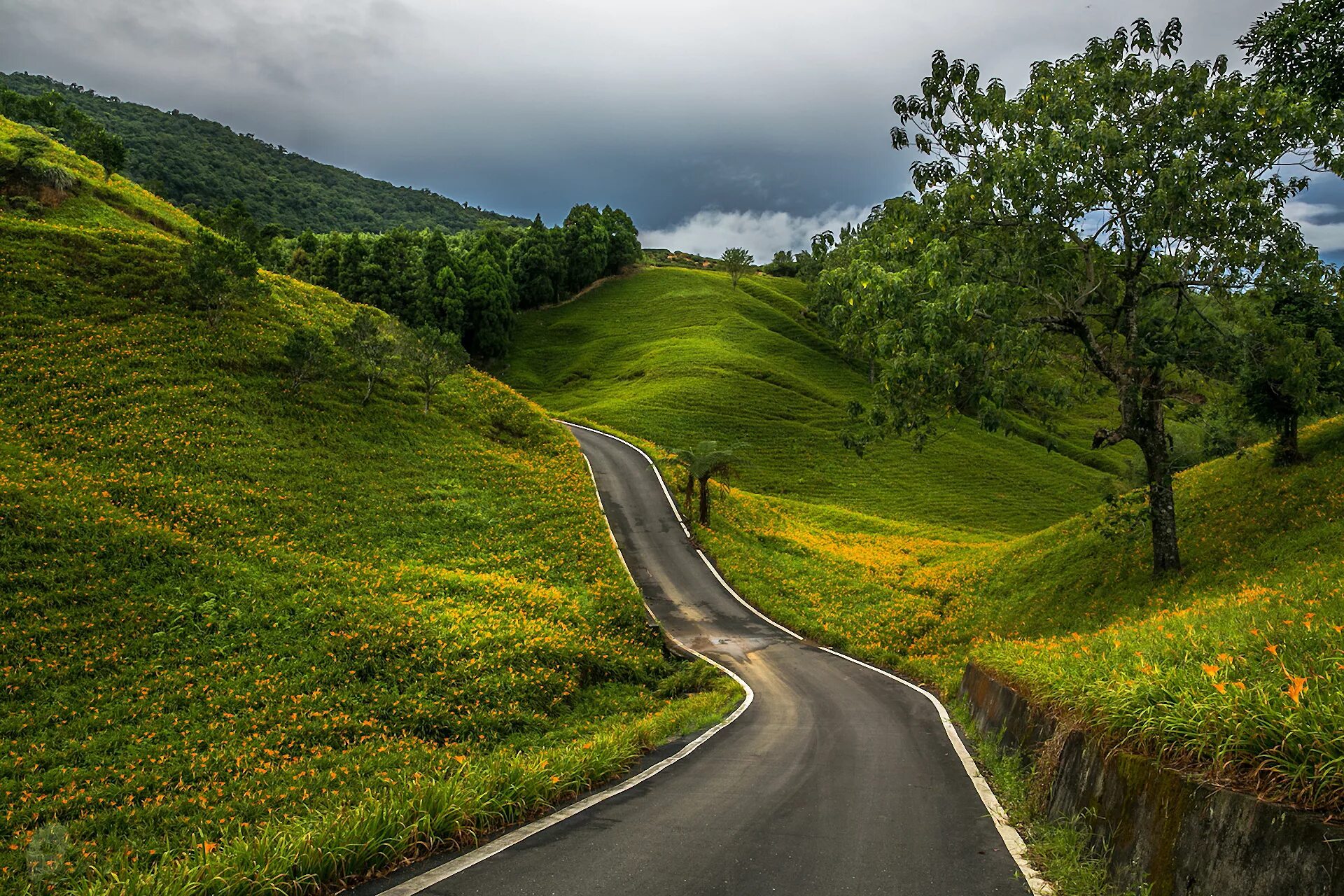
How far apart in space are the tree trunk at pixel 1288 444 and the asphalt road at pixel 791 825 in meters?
13.1

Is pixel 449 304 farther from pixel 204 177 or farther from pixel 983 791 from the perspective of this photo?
pixel 204 177

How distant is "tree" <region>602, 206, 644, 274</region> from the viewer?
11481 centimetres

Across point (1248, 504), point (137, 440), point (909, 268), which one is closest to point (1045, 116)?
point (909, 268)

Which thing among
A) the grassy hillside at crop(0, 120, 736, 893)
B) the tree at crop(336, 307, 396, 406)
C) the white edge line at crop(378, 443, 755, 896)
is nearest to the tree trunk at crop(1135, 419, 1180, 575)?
the grassy hillside at crop(0, 120, 736, 893)

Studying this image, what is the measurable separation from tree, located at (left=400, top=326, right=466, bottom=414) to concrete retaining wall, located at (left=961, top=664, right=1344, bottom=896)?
29.0 m

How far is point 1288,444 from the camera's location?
18766 mm

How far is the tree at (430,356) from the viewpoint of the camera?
101 feet

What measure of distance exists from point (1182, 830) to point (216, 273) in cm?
3446

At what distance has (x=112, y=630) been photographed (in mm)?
12766

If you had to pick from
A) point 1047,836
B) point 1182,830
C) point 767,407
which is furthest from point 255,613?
point 767,407

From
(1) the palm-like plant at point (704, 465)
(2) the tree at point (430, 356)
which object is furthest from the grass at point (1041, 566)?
(2) the tree at point (430, 356)

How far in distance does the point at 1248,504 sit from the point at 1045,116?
11.8m

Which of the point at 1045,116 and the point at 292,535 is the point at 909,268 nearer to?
the point at 1045,116

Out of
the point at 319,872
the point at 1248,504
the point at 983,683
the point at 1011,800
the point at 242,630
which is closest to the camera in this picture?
the point at 319,872
